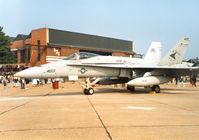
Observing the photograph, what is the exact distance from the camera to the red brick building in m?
64.4

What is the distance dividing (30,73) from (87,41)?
57.8 m

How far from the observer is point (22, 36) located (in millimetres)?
77938

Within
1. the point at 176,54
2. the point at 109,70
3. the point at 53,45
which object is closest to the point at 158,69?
the point at 109,70

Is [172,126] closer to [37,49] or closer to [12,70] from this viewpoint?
[12,70]

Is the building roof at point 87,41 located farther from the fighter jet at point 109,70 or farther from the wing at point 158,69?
the wing at point 158,69

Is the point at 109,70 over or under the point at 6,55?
under

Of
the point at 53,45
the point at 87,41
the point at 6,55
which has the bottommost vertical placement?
the point at 6,55

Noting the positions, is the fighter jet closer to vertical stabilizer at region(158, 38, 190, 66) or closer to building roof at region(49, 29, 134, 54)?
vertical stabilizer at region(158, 38, 190, 66)

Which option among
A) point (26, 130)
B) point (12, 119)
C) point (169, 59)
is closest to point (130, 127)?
point (26, 130)

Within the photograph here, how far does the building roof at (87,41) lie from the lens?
217 ft

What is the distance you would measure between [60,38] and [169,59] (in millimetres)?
47138

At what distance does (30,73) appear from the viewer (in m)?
15.2

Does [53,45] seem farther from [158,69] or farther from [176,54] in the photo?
[158,69]

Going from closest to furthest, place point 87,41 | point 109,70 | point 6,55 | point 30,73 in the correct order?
point 30,73 < point 109,70 < point 87,41 < point 6,55
